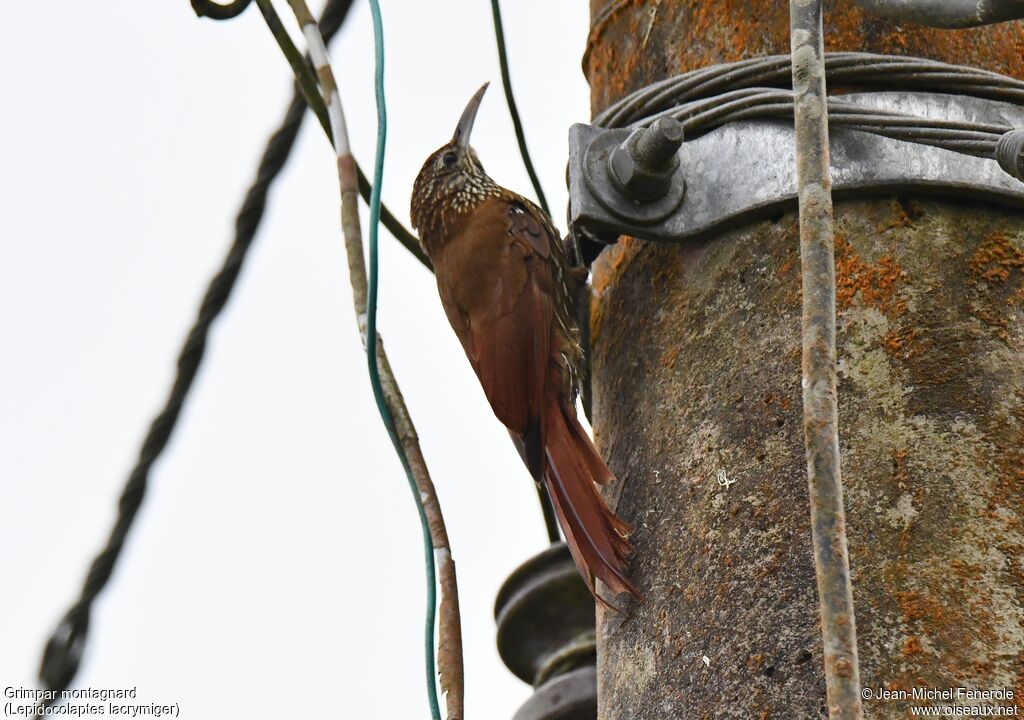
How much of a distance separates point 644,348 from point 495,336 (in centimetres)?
116

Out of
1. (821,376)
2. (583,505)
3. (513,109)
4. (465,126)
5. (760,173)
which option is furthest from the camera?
(465,126)

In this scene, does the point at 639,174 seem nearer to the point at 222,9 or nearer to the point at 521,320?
the point at 521,320

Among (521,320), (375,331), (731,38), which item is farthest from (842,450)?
(521,320)

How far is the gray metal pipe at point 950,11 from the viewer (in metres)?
1.86

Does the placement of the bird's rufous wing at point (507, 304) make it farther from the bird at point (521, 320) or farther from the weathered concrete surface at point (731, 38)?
the weathered concrete surface at point (731, 38)

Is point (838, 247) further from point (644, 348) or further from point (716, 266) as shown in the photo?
point (644, 348)

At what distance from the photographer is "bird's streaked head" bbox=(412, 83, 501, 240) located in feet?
14.1

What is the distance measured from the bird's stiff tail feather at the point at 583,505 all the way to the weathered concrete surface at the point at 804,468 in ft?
0.15

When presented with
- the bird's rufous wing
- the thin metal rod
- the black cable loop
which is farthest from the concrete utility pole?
the black cable loop

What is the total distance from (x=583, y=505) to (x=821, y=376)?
1084mm

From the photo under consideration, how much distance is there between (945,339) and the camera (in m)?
2.08

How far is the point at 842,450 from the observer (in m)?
2.02

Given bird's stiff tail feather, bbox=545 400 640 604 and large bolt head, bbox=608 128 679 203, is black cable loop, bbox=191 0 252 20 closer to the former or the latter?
bird's stiff tail feather, bbox=545 400 640 604

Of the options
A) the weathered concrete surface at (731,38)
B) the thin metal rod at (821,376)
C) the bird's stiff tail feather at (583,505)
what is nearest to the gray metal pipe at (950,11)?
the thin metal rod at (821,376)
